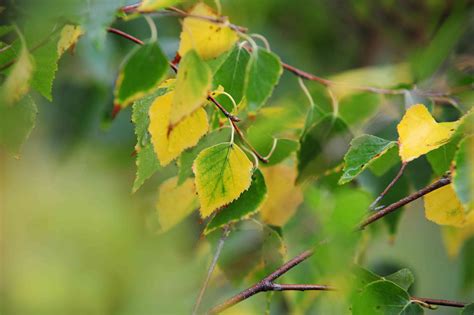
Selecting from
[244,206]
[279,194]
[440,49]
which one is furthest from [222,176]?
[440,49]

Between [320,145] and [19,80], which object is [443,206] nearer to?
[320,145]

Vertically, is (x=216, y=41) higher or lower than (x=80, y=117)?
higher

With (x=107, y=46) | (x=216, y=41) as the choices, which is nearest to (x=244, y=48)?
(x=216, y=41)

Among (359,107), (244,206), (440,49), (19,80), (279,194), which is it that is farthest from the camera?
(440,49)

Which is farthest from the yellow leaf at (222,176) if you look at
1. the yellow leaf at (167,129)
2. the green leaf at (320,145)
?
the green leaf at (320,145)

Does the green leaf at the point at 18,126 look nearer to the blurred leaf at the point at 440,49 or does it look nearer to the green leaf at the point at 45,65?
the green leaf at the point at 45,65

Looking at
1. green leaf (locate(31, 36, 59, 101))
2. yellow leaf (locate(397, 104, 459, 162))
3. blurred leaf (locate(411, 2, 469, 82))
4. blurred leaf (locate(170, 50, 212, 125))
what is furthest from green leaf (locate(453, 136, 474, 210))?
blurred leaf (locate(411, 2, 469, 82))

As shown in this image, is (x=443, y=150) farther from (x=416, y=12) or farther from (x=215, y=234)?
(x=416, y=12)
